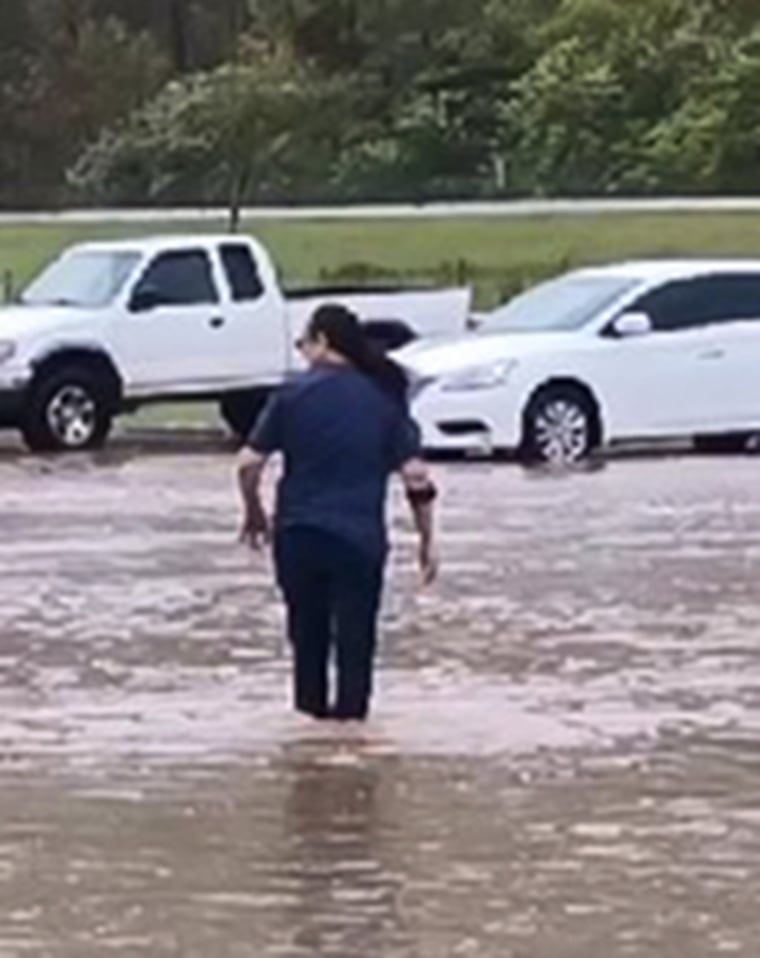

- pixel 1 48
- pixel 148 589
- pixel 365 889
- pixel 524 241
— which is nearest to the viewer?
pixel 365 889

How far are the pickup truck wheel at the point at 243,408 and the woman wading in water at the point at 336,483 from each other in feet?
66.8

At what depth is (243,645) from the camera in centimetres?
1756

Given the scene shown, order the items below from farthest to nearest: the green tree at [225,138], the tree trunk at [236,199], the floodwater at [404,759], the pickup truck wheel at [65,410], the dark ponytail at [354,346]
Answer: the green tree at [225,138]
the tree trunk at [236,199]
the pickup truck wheel at [65,410]
the dark ponytail at [354,346]
the floodwater at [404,759]

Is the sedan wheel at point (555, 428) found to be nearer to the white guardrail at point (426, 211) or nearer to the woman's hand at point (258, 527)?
the woman's hand at point (258, 527)

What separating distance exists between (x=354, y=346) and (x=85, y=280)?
20.7m

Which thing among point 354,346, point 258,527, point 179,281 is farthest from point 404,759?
point 179,281

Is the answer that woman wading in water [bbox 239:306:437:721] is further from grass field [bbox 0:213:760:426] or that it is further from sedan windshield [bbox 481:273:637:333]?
grass field [bbox 0:213:760:426]

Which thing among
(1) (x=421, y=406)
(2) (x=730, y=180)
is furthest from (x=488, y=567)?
(2) (x=730, y=180)

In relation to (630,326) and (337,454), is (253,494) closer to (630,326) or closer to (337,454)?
(337,454)

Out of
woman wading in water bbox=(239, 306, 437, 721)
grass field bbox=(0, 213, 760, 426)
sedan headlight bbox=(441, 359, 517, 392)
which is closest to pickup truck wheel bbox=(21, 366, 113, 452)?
sedan headlight bbox=(441, 359, 517, 392)

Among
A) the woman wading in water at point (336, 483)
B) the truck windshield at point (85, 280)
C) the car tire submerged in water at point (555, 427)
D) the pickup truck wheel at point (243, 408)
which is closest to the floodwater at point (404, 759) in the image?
the woman wading in water at point (336, 483)

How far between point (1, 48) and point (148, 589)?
67.5 metres

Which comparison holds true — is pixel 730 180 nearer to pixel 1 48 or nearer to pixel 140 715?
pixel 1 48

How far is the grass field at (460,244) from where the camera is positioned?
2137 inches
